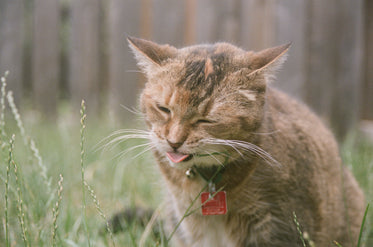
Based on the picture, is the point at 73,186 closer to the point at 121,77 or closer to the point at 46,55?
the point at 121,77

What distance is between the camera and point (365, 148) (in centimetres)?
318

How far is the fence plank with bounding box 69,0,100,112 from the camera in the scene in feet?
15.0

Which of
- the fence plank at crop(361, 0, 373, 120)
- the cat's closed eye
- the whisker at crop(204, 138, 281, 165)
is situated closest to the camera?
the whisker at crop(204, 138, 281, 165)

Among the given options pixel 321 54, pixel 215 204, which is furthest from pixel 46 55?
pixel 215 204

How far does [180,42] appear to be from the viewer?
4.23 m

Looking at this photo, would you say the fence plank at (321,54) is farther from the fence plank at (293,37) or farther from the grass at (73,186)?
the grass at (73,186)

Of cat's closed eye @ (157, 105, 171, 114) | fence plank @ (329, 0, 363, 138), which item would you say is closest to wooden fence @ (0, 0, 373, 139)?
fence plank @ (329, 0, 363, 138)

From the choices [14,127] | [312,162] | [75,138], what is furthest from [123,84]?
[312,162]

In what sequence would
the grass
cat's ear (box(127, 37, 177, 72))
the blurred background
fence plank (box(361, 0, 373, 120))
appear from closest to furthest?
the grass < cat's ear (box(127, 37, 177, 72)) < the blurred background < fence plank (box(361, 0, 373, 120))

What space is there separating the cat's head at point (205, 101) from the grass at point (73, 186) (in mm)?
363

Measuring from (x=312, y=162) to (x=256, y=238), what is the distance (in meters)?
0.50

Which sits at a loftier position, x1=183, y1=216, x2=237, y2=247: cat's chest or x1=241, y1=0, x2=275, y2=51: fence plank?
x1=241, y1=0, x2=275, y2=51: fence plank

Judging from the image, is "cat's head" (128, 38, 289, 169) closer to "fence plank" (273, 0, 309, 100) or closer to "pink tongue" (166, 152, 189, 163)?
"pink tongue" (166, 152, 189, 163)

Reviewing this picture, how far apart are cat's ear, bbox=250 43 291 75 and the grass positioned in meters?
0.79
